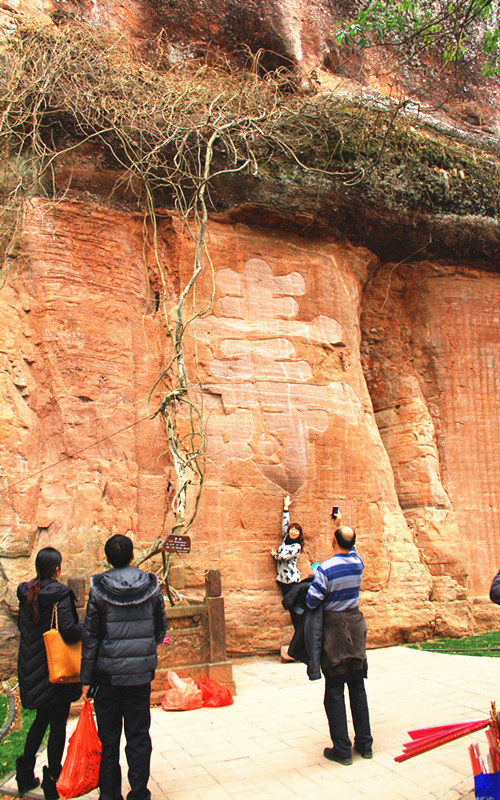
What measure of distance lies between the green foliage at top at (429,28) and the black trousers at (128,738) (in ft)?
22.8

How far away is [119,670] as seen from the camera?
3.11m

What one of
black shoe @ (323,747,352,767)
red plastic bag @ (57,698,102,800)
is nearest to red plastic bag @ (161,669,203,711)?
black shoe @ (323,747,352,767)

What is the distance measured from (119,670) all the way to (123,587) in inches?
14.8

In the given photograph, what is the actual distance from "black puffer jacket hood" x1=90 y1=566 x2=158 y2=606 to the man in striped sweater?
106 cm

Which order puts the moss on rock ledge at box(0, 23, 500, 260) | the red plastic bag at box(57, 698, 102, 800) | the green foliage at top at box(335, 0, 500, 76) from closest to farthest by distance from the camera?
the red plastic bag at box(57, 698, 102, 800), the moss on rock ledge at box(0, 23, 500, 260), the green foliage at top at box(335, 0, 500, 76)

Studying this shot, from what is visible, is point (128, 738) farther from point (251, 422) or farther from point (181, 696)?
point (251, 422)

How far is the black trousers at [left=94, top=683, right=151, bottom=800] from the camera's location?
311 centimetres

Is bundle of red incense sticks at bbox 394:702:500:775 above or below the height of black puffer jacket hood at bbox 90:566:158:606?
below

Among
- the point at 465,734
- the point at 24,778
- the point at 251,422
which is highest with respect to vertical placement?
the point at 251,422

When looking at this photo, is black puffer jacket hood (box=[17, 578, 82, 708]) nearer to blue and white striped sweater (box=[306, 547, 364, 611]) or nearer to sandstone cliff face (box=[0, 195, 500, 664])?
blue and white striped sweater (box=[306, 547, 364, 611])

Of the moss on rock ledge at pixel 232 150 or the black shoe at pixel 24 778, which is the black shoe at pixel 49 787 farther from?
the moss on rock ledge at pixel 232 150

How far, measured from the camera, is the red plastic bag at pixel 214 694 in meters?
5.06

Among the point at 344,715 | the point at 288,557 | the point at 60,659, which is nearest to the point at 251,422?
the point at 288,557

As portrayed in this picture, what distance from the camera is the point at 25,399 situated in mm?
6680
